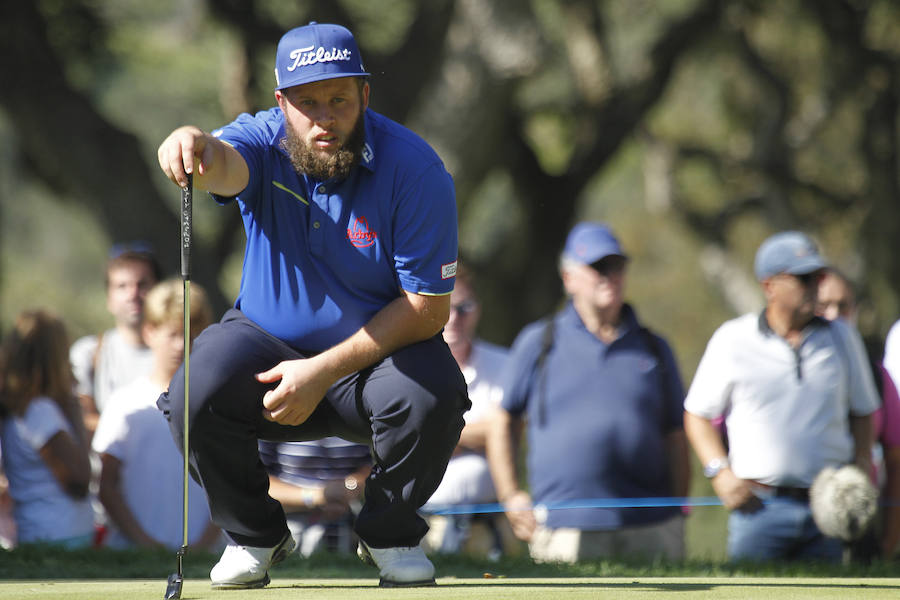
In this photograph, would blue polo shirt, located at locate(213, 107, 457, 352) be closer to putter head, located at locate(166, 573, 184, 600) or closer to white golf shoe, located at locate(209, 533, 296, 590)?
white golf shoe, located at locate(209, 533, 296, 590)

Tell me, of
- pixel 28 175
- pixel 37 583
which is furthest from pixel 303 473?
pixel 28 175

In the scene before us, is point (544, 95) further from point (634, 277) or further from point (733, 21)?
point (634, 277)

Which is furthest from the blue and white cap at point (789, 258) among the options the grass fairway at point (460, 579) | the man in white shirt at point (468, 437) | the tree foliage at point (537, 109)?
the tree foliage at point (537, 109)

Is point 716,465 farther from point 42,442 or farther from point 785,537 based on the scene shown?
point 42,442

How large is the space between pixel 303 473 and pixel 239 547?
211cm

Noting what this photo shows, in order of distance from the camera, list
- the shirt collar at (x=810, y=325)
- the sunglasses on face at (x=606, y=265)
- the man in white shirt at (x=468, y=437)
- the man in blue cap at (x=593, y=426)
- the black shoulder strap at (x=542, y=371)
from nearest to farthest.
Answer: the shirt collar at (x=810, y=325)
the man in blue cap at (x=593, y=426)
the black shoulder strap at (x=542, y=371)
the sunglasses on face at (x=606, y=265)
the man in white shirt at (x=468, y=437)

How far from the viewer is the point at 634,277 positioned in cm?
2389

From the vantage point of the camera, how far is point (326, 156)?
4.23 meters

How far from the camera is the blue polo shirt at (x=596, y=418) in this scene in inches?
253

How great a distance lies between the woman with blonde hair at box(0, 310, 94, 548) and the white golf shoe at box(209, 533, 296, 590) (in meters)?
2.45

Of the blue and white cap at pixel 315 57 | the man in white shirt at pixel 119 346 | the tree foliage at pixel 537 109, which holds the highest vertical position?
the tree foliage at pixel 537 109

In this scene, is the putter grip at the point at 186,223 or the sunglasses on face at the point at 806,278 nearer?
the putter grip at the point at 186,223

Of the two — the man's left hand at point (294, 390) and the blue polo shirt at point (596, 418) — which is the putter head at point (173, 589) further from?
the blue polo shirt at point (596, 418)

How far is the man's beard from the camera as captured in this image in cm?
423
